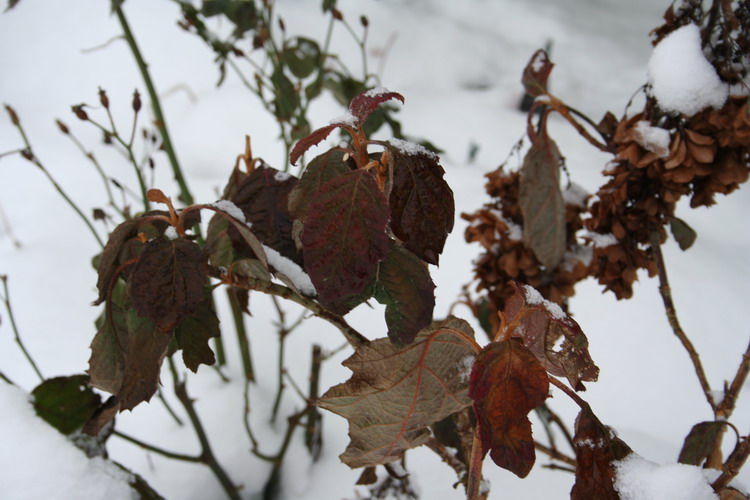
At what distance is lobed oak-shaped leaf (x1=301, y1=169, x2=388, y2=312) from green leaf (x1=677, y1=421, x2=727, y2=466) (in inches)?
13.1

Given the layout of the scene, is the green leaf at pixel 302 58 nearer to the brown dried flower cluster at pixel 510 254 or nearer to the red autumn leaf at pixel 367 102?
the brown dried flower cluster at pixel 510 254

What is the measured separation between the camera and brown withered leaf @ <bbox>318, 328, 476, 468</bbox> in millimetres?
319

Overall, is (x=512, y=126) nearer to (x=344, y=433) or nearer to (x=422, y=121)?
(x=422, y=121)

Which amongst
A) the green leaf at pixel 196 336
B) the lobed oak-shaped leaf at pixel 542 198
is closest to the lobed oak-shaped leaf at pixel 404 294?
the green leaf at pixel 196 336

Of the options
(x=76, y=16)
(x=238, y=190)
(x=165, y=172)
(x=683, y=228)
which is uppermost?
(x=76, y=16)

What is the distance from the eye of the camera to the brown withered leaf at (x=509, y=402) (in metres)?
0.25

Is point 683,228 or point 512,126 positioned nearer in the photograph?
point 683,228

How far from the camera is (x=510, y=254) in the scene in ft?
1.87

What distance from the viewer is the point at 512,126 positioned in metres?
1.73

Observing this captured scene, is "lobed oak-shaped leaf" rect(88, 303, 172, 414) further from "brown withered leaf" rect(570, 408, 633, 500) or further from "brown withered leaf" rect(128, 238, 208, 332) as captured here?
"brown withered leaf" rect(570, 408, 633, 500)

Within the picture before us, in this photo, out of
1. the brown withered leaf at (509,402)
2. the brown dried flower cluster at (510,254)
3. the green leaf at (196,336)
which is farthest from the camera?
the brown dried flower cluster at (510,254)

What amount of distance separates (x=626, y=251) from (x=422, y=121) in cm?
126

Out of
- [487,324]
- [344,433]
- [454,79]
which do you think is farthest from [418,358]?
[454,79]

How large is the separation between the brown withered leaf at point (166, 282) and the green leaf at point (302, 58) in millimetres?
524
